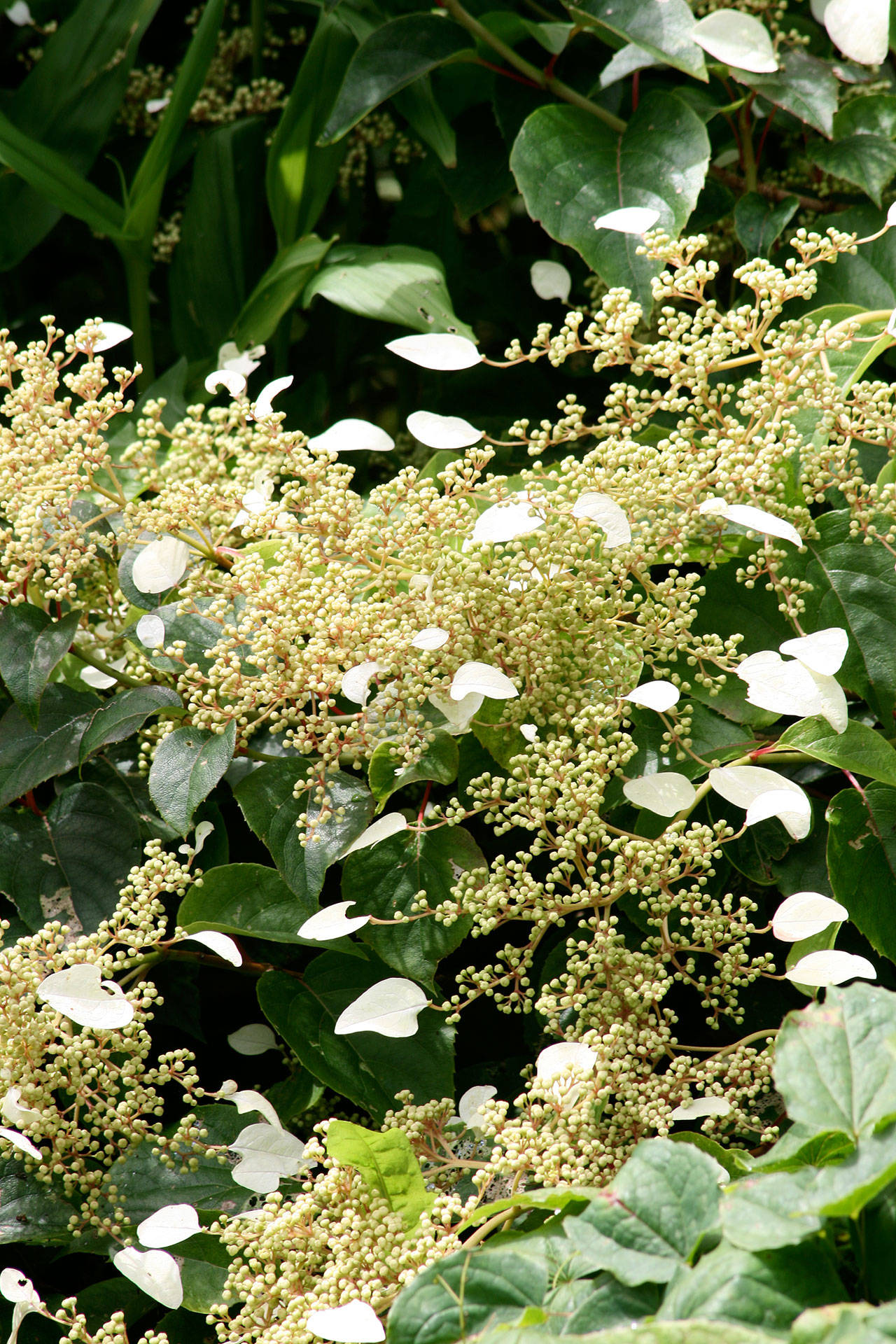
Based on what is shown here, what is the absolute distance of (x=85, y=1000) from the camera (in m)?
0.62

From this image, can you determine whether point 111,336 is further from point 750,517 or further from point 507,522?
point 750,517

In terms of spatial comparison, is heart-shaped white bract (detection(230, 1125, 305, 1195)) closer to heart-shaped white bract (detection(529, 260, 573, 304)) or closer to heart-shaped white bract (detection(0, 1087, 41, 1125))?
heart-shaped white bract (detection(0, 1087, 41, 1125))

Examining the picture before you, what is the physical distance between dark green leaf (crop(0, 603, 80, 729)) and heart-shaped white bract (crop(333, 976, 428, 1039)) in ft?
0.95

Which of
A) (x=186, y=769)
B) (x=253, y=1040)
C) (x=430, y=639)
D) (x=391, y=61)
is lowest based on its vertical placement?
(x=253, y=1040)

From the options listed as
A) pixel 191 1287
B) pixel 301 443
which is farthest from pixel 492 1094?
pixel 301 443

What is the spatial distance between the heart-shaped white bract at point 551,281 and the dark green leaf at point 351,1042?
1.93 ft

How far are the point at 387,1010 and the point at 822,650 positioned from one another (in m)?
0.33

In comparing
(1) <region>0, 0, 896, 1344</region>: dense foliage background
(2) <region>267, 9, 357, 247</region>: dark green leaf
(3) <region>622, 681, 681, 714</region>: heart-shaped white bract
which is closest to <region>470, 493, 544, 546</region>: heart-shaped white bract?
(1) <region>0, 0, 896, 1344</region>: dense foliage background

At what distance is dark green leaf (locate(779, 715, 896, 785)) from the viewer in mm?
618

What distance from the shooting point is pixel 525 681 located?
2.19 feet

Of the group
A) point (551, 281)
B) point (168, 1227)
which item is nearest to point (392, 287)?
point (551, 281)

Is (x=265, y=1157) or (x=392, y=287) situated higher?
(x=392, y=287)

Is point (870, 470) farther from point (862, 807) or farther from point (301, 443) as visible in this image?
point (301, 443)

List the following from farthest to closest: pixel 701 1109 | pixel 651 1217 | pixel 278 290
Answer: pixel 278 290 → pixel 701 1109 → pixel 651 1217
